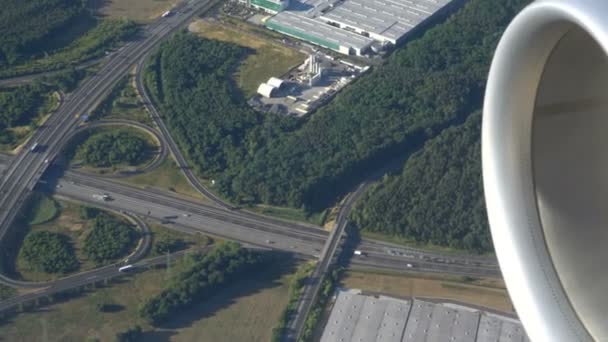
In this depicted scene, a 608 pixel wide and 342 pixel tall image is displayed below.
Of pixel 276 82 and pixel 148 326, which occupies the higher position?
pixel 276 82

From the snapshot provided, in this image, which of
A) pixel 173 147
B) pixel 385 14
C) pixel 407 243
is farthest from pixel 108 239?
pixel 385 14

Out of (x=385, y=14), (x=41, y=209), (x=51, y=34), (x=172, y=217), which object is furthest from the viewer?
(x=385, y=14)

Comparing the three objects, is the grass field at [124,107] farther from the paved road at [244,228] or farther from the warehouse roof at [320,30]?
the warehouse roof at [320,30]

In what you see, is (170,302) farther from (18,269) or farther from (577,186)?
(577,186)

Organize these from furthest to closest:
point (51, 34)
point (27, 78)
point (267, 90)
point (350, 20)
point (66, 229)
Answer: point (350, 20)
point (51, 34)
point (27, 78)
point (267, 90)
point (66, 229)

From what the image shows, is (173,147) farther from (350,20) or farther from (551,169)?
(551,169)

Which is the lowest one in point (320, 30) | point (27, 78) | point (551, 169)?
point (27, 78)

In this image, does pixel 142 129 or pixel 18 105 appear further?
pixel 18 105
